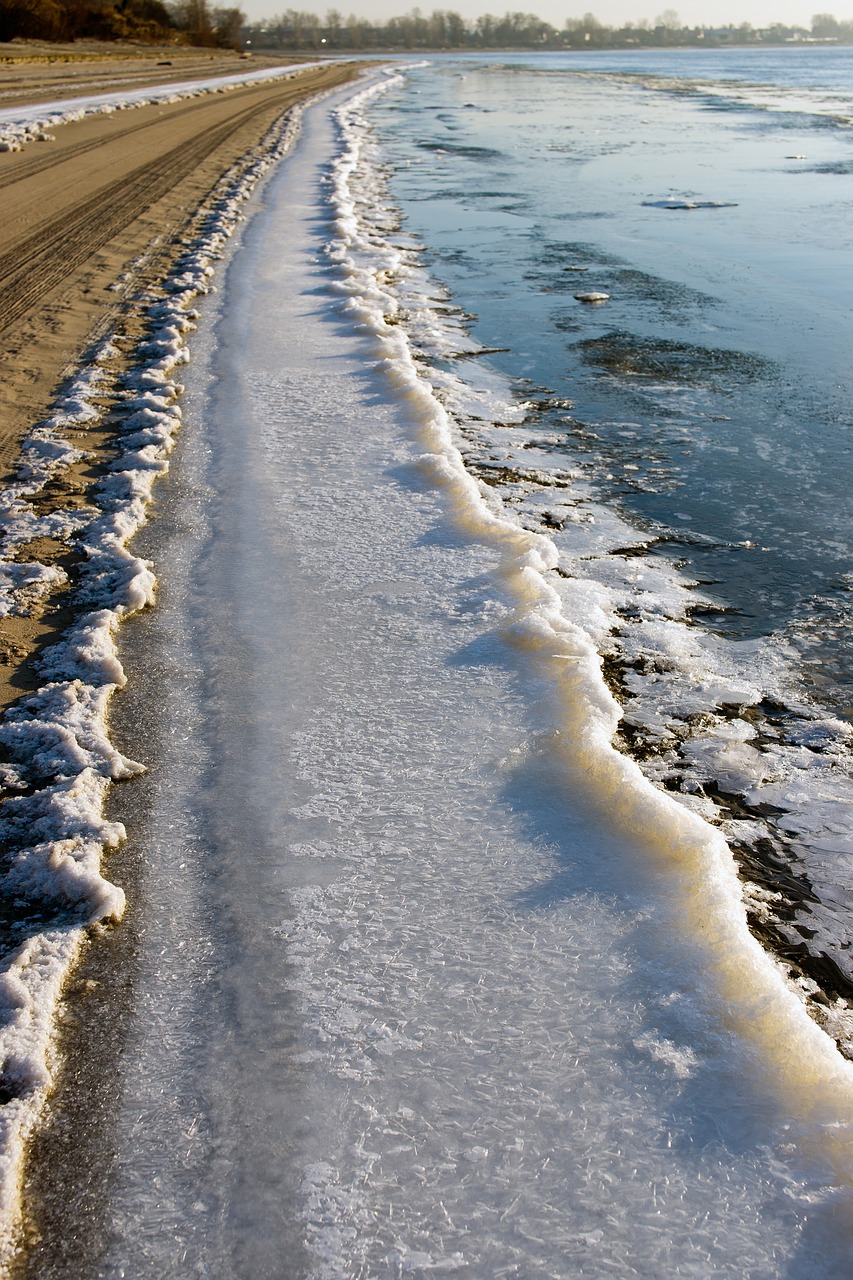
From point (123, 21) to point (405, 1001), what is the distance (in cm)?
5832

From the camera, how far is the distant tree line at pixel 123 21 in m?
38.2

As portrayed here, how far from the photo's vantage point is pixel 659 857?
7.64 feet

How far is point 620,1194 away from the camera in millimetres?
1601

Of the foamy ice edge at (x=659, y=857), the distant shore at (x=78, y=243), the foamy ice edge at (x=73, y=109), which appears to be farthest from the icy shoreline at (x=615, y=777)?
the foamy ice edge at (x=73, y=109)

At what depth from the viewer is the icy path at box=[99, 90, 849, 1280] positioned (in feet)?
5.12

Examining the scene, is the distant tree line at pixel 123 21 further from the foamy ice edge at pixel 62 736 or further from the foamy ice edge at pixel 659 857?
the foamy ice edge at pixel 659 857

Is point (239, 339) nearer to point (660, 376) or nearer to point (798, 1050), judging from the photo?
point (660, 376)

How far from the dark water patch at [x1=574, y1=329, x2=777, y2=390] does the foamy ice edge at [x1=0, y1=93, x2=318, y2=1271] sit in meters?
2.77

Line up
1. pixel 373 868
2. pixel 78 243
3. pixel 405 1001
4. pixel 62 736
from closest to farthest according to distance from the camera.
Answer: pixel 405 1001, pixel 373 868, pixel 62 736, pixel 78 243

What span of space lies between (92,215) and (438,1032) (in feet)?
32.8

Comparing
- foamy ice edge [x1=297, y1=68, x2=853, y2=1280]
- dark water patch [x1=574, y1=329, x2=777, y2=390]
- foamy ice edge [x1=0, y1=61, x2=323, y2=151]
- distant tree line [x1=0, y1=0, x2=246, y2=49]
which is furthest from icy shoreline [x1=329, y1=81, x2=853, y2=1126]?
distant tree line [x1=0, y1=0, x2=246, y2=49]

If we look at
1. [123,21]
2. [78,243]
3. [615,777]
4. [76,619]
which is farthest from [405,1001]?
[123,21]

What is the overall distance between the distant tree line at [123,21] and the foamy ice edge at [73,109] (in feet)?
42.7

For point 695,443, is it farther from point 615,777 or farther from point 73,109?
point 73,109
